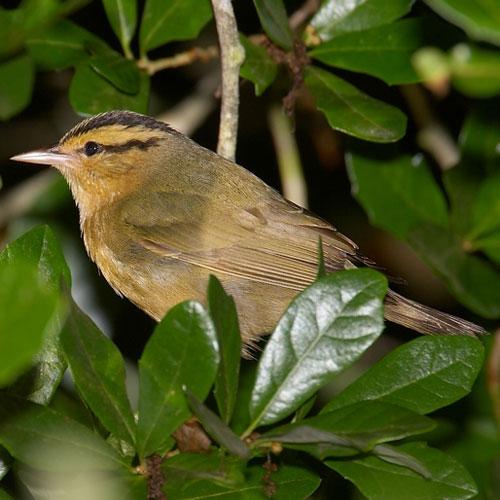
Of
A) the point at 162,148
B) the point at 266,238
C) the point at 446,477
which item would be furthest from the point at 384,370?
the point at 162,148

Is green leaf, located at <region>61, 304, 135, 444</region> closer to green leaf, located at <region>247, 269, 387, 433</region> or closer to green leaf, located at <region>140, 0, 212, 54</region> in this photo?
green leaf, located at <region>247, 269, 387, 433</region>

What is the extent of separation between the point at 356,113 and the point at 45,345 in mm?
1568

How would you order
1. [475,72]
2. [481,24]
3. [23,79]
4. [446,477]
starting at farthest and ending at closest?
[23,79], [446,477], [481,24], [475,72]

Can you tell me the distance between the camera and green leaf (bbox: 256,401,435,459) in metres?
2.56

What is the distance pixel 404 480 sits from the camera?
9.78ft

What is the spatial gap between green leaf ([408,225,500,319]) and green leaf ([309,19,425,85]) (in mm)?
696

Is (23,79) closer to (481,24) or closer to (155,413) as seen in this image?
(155,413)

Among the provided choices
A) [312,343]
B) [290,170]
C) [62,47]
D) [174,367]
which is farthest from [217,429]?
[290,170]

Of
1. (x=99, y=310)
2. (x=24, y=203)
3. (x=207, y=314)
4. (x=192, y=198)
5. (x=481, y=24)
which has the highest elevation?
(x=481, y=24)

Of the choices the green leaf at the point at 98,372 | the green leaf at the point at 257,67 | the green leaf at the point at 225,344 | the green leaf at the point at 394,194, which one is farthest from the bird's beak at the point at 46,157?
the green leaf at the point at 225,344

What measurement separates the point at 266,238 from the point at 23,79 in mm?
1266

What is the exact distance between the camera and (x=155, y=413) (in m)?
2.71

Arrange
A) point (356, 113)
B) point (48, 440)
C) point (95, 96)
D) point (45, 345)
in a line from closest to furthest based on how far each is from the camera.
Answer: point (48, 440) → point (45, 345) → point (356, 113) → point (95, 96)

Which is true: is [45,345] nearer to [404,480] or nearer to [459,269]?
[404,480]
